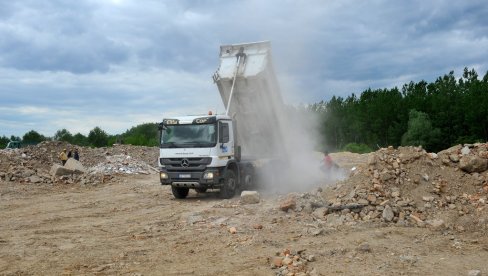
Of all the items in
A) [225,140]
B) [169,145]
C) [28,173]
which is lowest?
[28,173]

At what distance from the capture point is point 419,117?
48906 millimetres

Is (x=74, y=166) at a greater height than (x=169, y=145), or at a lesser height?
lesser

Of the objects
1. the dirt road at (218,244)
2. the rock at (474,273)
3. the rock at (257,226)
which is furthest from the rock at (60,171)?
the rock at (474,273)

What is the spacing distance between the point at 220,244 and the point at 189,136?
599 cm

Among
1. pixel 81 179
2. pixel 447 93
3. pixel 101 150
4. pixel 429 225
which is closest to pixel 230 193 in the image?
pixel 429 225

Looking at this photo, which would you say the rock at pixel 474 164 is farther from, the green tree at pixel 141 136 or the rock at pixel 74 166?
the green tree at pixel 141 136

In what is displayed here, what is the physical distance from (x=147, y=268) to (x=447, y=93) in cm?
5204

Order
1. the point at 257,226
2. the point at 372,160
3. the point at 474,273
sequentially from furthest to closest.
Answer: the point at 372,160 < the point at 257,226 < the point at 474,273

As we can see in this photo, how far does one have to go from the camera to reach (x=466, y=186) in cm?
1191

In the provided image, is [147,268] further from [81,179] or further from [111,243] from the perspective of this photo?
[81,179]

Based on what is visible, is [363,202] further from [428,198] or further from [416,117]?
[416,117]

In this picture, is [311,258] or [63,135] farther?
[63,135]

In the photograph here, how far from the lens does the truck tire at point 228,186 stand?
1488 cm

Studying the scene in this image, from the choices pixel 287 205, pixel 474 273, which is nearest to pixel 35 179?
pixel 287 205
